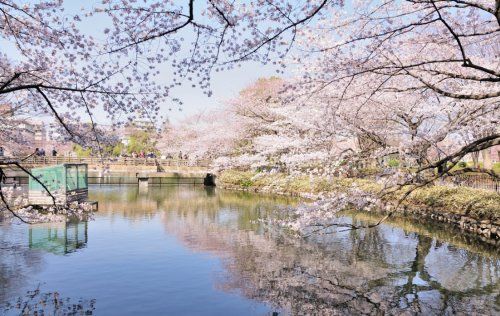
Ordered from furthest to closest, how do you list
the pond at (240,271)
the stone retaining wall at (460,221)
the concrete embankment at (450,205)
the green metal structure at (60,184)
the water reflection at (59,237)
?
the green metal structure at (60,184) → the concrete embankment at (450,205) → the stone retaining wall at (460,221) → the water reflection at (59,237) → the pond at (240,271)

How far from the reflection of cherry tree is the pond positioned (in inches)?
0.9

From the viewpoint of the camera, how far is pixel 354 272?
8.88m

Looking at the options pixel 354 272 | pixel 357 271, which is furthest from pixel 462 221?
pixel 354 272

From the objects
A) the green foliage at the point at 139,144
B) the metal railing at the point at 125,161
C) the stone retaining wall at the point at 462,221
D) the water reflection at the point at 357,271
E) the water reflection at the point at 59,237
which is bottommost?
the water reflection at the point at 357,271

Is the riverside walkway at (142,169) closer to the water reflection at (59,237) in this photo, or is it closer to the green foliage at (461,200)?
the water reflection at (59,237)

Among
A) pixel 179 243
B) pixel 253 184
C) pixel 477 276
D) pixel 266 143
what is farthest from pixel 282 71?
pixel 253 184

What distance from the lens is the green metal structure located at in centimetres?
1644

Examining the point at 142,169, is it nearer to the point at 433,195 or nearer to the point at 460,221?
the point at 433,195

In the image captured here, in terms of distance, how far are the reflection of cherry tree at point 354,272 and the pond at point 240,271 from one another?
0.02 metres

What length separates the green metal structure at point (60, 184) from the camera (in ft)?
53.9

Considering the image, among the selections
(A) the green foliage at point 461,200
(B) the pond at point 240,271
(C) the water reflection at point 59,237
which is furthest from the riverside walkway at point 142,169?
(A) the green foliage at point 461,200

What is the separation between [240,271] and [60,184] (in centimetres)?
1103

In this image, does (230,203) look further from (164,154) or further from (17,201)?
A: (164,154)

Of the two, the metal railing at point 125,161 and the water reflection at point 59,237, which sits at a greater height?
the metal railing at point 125,161
